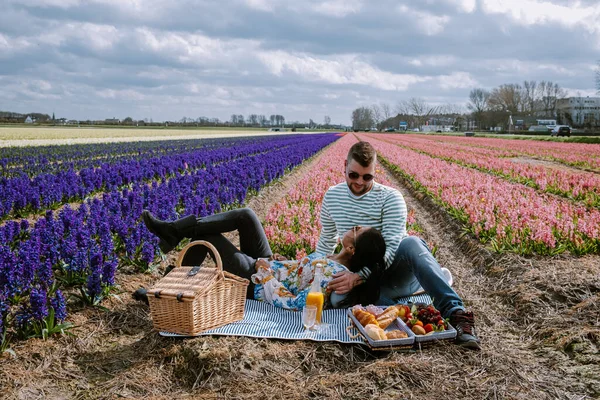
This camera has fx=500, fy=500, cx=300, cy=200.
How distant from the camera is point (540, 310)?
16.2 feet

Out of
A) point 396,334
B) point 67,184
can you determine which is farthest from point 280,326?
point 67,184

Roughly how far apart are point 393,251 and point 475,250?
131 inches

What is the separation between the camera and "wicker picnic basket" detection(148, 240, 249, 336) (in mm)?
3896

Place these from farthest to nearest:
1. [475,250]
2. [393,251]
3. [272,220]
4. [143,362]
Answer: [272,220] < [475,250] < [393,251] < [143,362]

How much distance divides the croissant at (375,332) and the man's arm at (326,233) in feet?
3.84

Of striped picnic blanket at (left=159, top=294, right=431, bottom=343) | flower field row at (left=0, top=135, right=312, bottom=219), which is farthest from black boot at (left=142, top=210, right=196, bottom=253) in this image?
flower field row at (left=0, top=135, right=312, bottom=219)

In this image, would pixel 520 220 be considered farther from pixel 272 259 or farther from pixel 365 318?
pixel 365 318

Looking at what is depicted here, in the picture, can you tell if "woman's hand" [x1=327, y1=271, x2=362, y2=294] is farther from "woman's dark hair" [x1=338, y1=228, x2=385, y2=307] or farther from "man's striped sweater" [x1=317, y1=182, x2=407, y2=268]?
"man's striped sweater" [x1=317, y1=182, x2=407, y2=268]

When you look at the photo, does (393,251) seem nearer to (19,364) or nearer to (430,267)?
(430,267)

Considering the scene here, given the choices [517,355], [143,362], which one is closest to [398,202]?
[517,355]

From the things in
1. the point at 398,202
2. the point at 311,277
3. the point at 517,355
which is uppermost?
the point at 398,202

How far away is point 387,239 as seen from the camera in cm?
458

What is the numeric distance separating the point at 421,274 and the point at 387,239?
53 cm

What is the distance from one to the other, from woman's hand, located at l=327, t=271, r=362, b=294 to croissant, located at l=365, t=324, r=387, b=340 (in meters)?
0.50
